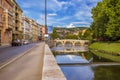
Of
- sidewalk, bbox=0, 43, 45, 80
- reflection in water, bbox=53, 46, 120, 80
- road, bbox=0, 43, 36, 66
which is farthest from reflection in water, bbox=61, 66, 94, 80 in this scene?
road, bbox=0, 43, 36, 66

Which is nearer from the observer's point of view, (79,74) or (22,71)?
(22,71)

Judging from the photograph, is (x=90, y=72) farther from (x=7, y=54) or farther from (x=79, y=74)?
(x=7, y=54)

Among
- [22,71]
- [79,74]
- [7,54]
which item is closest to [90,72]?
[79,74]

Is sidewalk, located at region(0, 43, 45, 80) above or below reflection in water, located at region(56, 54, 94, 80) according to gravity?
above

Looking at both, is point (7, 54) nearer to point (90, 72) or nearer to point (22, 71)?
point (90, 72)

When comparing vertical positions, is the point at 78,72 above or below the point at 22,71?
below

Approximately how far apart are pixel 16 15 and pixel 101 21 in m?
38.7

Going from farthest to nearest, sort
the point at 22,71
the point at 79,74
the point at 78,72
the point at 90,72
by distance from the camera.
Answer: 1. the point at 90,72
2. the point at 78,72
3. the point at 79,74
4. the point at 22,71

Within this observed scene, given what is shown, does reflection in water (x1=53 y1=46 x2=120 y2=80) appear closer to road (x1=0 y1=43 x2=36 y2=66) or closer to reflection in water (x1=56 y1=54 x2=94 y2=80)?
reflection in water (x1=56 y1=54 x2=94 y2=80)

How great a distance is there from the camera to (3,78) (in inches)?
504

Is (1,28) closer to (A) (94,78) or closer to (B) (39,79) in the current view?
(A) (94,78)

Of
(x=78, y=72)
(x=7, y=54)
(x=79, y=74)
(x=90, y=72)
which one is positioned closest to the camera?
(x=79, y=74)

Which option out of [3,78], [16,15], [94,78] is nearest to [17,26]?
[16,15]

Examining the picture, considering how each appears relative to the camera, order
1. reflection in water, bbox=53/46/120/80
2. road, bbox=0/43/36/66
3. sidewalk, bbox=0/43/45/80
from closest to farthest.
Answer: sidewalk, bbox=0/43/45/80
reflection in water, bbox=53/46/120/80
road, bbox=0/43/36/66
